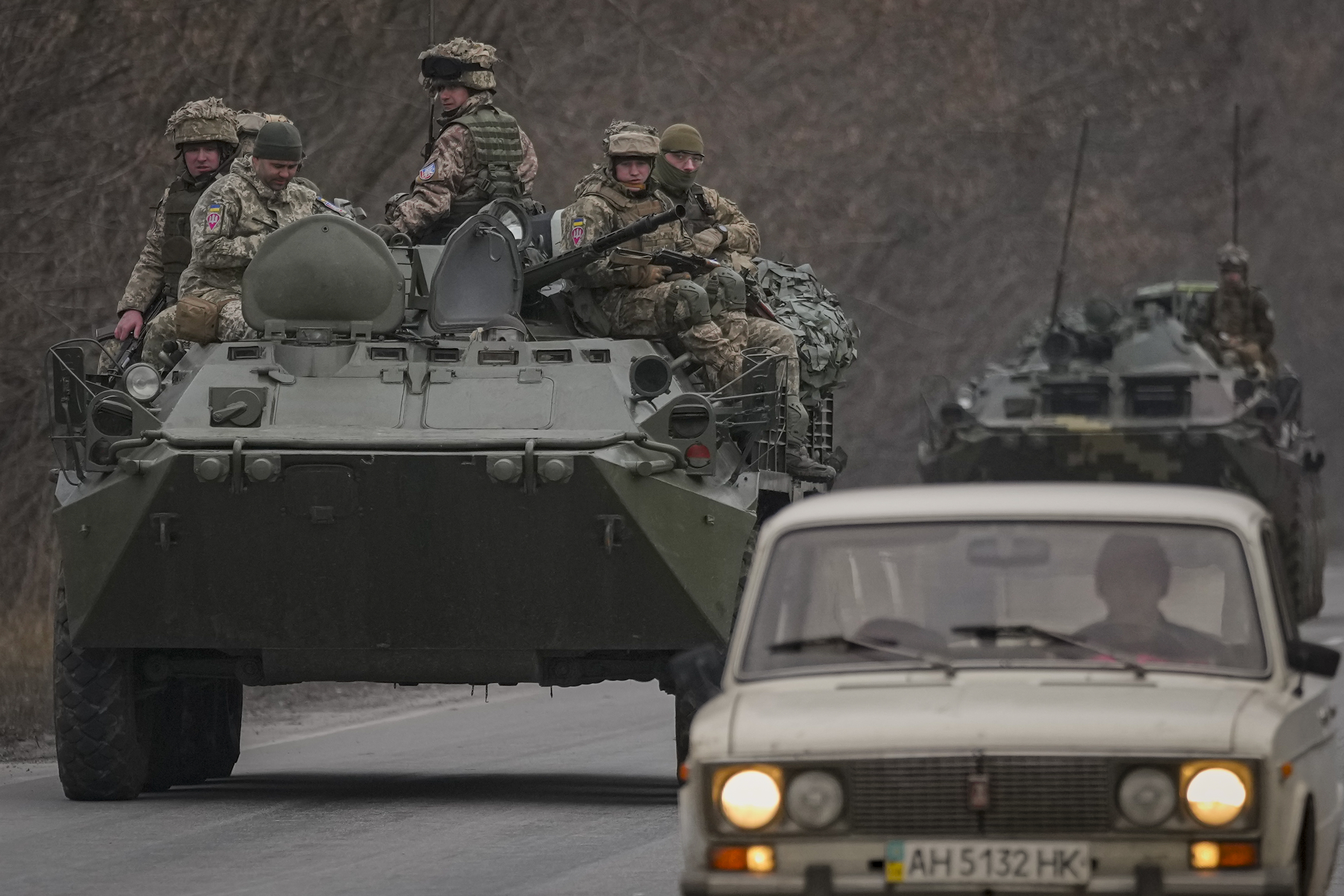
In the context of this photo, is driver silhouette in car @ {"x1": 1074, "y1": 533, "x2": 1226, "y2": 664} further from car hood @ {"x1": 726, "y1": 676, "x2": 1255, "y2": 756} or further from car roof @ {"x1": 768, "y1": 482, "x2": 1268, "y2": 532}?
car hood @ {"x1": 726, "y1": 676, "x2": 1255, "y2": 756}

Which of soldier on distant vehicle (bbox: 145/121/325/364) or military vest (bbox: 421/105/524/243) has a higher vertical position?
military vest (bbox: 421/105/524/243)

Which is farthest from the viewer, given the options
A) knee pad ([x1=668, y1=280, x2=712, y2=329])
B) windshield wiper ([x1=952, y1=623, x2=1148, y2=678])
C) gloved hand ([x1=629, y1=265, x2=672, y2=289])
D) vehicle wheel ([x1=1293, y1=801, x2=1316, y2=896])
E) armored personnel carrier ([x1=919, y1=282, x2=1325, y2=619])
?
armored personnel carrier ([x1=919, y1=282, x2=1325, y2=619])

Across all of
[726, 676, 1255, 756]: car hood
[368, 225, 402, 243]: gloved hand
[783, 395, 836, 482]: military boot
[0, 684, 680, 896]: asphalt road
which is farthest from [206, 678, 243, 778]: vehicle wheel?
[726, 676, 1255, 756]: car hood

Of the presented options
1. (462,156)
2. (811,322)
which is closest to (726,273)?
(811,322)

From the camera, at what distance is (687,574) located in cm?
1164

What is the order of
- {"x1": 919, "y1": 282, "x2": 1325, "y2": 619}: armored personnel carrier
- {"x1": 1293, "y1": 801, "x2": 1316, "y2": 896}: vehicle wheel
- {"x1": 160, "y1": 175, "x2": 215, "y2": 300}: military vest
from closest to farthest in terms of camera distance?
{"x1": 1293, "y1": 801, "x2": 1316, "y2": 896}: vehicle wheel < {"x1": 160, "y1": 175, "x2": 215, "y2": 300}: military vest < {"x1": 919, "y1": 282, "x2": 1325, "y2": 619}: armored personnel carrier

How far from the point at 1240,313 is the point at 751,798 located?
2052cm

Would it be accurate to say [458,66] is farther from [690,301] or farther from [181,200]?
[690,301]

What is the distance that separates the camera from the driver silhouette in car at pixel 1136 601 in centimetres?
703

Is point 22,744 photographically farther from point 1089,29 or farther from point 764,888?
point 1089,29

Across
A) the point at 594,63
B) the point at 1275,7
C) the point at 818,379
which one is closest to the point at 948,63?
the point at 594,63

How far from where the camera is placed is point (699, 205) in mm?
14195

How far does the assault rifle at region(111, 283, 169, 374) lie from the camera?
1349cm

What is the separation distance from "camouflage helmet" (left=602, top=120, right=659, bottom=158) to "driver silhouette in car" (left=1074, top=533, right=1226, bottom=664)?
6.58 m
